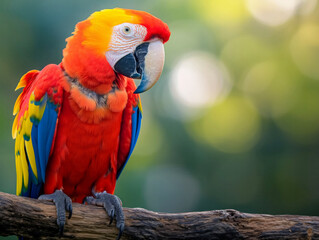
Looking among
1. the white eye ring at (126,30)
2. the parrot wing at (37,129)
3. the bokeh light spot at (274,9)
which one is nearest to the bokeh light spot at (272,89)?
the bokeh light spot at (274,9)

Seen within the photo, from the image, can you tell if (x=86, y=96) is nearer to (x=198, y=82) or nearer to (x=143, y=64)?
(x=143, y=64)

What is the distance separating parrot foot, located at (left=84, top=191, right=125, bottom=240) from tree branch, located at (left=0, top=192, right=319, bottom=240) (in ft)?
0.10

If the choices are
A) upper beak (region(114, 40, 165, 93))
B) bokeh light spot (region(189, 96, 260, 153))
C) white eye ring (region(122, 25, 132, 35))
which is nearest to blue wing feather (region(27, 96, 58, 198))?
upper beak (region(114, 40, 165, 93))

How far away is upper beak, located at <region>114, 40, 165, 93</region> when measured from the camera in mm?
2369

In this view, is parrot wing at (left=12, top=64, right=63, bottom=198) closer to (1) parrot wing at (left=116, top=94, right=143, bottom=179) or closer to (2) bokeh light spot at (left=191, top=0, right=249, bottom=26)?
(1) parrot wing at (left=116, top=94, right=143, bottom=179)

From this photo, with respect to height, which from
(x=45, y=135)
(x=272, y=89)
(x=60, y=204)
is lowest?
(x=60, y=204)

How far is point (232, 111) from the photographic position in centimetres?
653

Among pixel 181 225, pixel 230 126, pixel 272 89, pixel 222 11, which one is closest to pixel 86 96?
pixel 181 225

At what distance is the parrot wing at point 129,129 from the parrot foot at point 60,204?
543 mm

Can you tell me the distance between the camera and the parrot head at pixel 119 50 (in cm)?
237

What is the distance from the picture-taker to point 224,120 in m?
6.46

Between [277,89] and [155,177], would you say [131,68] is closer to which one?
[155,177]

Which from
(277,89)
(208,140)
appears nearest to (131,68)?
(208,140)

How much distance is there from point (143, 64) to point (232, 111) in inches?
170
